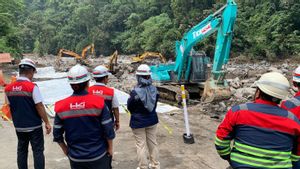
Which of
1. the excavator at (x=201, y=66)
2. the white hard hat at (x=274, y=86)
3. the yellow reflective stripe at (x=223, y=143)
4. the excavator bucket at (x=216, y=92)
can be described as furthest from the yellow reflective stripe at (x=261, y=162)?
the excavator bucket at (x=216, y=92)

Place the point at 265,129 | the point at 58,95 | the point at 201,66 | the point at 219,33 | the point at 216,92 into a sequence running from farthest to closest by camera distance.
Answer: the point at 201,66 < the point at 58,95 < the point at 216,92 < the point at 219,33 < the point at 265,129

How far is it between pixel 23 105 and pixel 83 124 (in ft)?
4.71

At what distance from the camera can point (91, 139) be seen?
3066mm

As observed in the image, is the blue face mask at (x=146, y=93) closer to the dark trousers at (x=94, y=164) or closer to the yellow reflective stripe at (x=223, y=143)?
the dark trousers at (x=94, y=164)

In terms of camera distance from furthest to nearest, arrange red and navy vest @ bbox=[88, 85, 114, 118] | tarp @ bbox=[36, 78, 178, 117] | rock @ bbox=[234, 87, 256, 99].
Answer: rock @ bbox=[234, 87, 256, 99]
tarp @ bbox=[36, 78, 178, 117]
red and navy vest @ bbox=[88, 85, 114, 118]

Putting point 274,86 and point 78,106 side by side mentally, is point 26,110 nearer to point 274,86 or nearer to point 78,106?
point 78,106

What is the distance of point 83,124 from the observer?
3004 millimetres

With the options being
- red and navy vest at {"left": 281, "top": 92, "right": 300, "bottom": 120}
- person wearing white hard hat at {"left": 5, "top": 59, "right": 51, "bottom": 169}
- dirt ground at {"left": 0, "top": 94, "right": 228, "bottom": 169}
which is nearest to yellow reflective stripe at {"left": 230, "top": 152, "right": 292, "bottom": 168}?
red and navy vest at {"left": 281, "top": 92, "right": 300, "bottom": 120}

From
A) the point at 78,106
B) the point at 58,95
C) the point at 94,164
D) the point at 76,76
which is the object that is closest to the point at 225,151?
the point at 94,164

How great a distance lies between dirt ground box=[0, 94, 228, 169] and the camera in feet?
17.5

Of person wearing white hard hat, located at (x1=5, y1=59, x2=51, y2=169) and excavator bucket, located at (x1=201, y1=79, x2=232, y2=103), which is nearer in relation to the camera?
person wearing white hard hat, located at (x1=5, y1=59, x2=51, y2=169)

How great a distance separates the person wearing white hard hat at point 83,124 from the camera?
2977 millimetres

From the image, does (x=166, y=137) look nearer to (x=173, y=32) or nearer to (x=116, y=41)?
(x=173, y=32)

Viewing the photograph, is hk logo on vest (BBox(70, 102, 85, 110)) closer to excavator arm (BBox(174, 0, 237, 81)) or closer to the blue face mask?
the blue face mask
